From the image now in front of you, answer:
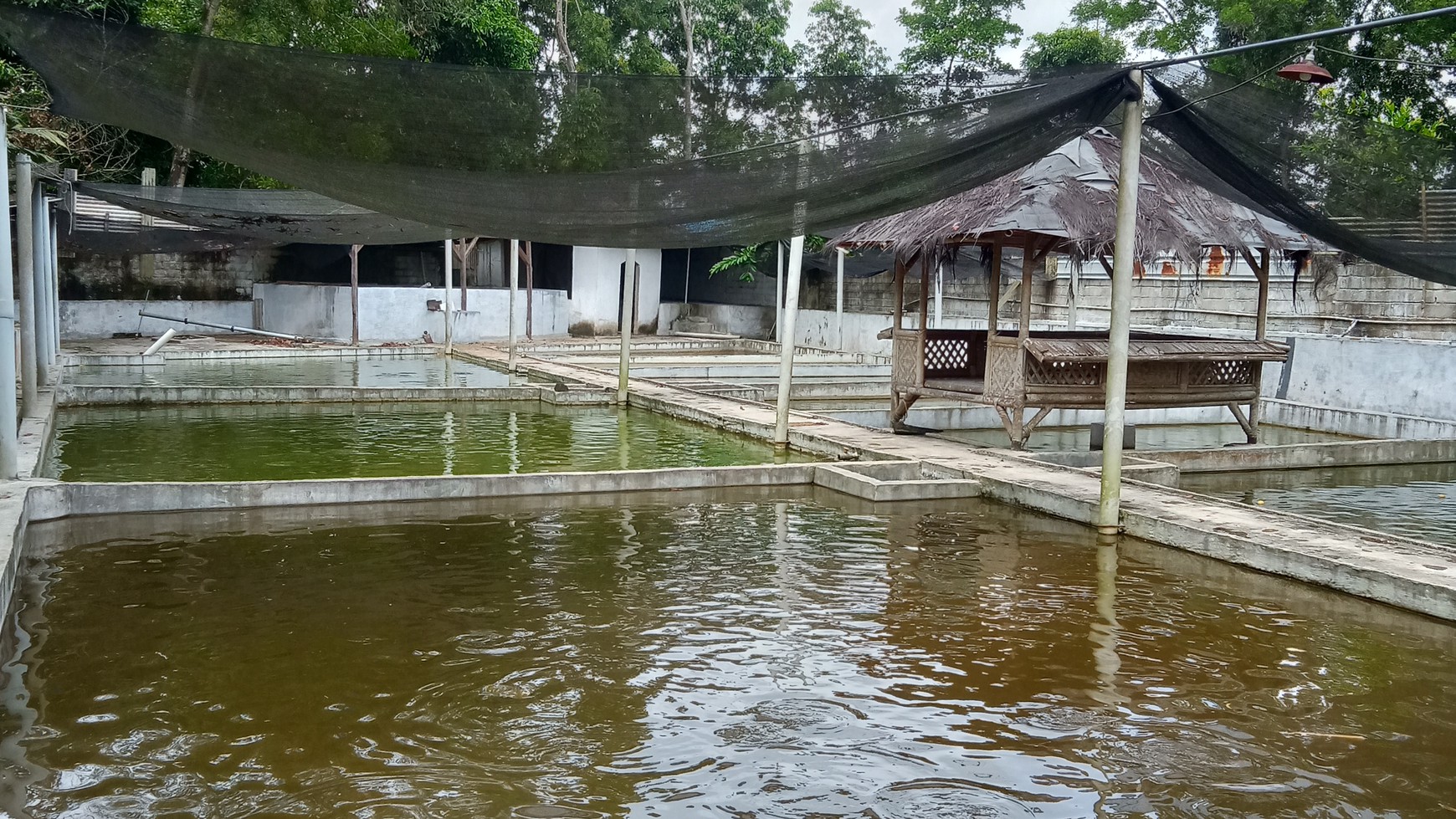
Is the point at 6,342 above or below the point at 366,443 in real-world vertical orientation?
above

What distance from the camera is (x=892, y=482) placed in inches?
333

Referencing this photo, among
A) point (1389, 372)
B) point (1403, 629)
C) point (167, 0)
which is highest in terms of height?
point (167, 0)

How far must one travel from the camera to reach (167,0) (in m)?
19.9

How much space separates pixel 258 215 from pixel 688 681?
11.7 metres

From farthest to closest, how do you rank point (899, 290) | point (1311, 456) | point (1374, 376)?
1. point (1374, 376)
2. point (899, 290)
3. point (1311, 456)

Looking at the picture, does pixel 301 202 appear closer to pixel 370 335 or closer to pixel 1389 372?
pixel 370 335

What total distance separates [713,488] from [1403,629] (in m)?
4.41

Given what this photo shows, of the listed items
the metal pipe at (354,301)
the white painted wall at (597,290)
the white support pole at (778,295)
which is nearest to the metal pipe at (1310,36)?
the white support pole at (778,295)

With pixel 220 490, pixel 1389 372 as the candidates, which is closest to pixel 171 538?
pixel 220 490

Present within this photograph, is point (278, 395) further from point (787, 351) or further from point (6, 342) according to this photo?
point (6, 342)

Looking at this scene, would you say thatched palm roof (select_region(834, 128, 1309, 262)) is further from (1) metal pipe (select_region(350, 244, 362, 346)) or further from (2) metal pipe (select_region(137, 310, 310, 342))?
(2) metal pipe (select_region(137, 310, 310, 342))

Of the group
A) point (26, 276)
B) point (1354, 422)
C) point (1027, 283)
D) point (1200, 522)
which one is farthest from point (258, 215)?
point (1354, 422)

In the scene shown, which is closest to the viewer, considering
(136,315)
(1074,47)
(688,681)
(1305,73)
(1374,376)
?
(688,681)

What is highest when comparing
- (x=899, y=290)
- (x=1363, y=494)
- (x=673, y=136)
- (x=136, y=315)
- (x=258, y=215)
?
(x=258, y=215)
